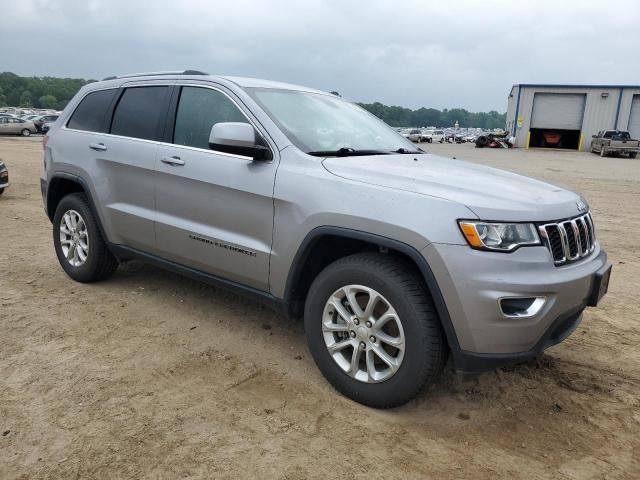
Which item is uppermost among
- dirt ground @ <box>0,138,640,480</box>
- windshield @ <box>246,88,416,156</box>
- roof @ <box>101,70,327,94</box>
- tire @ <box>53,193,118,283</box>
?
roof @ <box>101,70,327,94</box>

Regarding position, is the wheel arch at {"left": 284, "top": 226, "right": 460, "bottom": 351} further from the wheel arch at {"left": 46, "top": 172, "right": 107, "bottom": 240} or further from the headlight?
the wheel arch at {"left": 46, "top": 172, "right": 107, "bottom": 240}

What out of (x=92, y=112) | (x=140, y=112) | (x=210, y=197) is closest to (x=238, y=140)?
(x=210, y=197)

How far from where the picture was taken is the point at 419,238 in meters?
2.67

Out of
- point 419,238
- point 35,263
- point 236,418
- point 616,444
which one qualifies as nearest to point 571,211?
point 419,238

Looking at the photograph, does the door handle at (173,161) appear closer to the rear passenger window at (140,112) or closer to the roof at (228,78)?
the rear passenger window at (140,112)

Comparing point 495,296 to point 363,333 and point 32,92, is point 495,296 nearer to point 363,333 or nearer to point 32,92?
point 363,333

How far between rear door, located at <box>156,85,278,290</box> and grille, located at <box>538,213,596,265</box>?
5.17ft

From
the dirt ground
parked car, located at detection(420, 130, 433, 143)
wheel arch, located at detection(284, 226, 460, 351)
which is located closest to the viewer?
the dirt ground

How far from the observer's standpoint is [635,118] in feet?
132

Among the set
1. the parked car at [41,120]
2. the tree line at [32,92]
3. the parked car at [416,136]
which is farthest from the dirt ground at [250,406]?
the tree line at [32,92]

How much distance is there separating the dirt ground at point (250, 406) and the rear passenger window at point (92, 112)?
58.7 inches

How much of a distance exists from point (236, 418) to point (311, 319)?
0.69 metres

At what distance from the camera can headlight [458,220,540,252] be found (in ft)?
8.46

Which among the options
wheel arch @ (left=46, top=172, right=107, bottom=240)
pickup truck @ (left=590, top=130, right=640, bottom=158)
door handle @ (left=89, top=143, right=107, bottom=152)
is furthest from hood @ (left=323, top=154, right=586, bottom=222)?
pickup truck @ (left=590, top=130, right=640, bottom=158)
